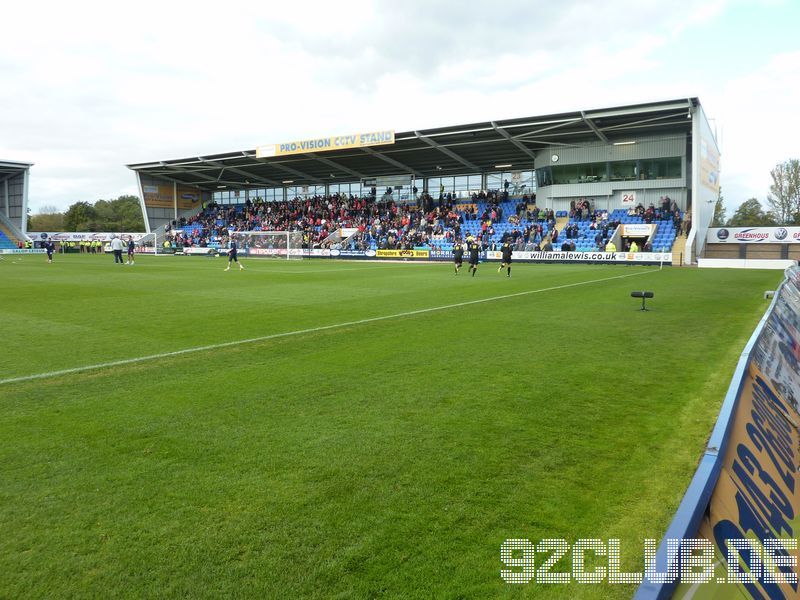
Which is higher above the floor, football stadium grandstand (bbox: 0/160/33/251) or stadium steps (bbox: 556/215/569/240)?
football stadium grandstand (bbox: 0/160/33/251)

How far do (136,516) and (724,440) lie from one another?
382cm

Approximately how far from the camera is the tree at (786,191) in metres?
72.3

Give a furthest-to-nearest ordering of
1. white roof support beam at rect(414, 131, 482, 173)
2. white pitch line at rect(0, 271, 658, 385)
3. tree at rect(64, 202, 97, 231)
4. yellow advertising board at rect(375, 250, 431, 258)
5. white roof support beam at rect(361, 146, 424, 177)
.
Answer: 1. tree at rect(64, 202, 97, 231)
2. white roof support beam at rect(361, 146, 424, 177)
3. yellow advertising board at rect(375, 250, 431, 258)
4. white roof support beam at rect(414, 131, 482, 173)
5. white pitch line at rect(0, 271, 658, 385)

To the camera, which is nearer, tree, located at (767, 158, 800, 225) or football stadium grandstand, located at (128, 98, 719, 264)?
football stadium grandstand, located at (128, 98, 719, 264)

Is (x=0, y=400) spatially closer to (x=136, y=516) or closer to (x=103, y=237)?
(x=136, y=516)

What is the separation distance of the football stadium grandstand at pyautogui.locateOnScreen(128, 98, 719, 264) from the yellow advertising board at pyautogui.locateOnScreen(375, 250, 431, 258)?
145cm

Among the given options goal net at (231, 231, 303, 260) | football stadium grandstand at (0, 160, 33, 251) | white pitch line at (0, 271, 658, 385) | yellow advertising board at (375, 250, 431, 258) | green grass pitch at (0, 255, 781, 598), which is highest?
football stadium grandstand at (0, 160, 33, 251)

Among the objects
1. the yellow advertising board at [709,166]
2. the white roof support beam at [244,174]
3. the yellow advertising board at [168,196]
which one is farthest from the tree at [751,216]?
the yellow advertising board at [168,196]

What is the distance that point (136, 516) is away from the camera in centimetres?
339

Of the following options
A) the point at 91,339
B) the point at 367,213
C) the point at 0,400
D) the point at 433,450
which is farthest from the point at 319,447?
the point at 367,213

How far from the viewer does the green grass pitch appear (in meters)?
2.91

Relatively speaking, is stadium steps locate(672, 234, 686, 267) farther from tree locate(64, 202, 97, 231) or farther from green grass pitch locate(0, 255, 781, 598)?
tree locate(64, 202, 97, 231)

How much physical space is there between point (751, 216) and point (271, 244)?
7408cm

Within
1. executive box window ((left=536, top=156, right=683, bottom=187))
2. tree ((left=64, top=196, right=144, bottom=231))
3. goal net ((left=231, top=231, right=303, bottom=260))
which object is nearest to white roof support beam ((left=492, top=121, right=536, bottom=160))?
executive box window ((left=536, top=156, right=683, bottom=187))
